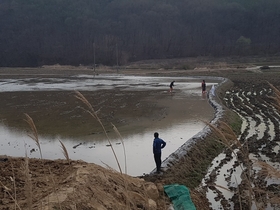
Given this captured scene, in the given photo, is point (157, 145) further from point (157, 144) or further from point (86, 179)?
point (86, 179)

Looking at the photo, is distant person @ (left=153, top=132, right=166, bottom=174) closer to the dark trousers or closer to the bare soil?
the dark trousers

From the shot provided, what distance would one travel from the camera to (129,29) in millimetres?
104812

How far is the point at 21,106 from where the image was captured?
22812 mm

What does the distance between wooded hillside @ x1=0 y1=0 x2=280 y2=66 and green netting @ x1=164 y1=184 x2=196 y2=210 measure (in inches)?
3170

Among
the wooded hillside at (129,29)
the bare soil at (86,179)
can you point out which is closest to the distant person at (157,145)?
the bare soil at (86,179)

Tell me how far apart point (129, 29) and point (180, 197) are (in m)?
101

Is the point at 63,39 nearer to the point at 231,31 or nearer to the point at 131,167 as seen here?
the point at 231,31

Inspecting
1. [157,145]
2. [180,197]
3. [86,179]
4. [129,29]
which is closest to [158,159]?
[157,145]

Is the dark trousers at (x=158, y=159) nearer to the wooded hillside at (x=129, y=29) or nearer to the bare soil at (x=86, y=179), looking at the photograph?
the bare soil at (x=86, y=179)

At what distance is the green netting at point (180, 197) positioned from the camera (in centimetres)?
652

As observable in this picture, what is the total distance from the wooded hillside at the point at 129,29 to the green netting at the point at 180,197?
3170 inches

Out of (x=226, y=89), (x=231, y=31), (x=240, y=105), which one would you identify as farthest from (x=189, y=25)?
(x=240, y=105)

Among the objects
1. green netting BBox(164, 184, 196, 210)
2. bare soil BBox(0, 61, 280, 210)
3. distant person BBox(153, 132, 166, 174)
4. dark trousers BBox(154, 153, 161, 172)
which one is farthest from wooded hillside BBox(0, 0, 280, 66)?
green netting BBox(164, 184, 196, 210)

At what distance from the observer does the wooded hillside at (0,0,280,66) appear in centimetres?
9294
